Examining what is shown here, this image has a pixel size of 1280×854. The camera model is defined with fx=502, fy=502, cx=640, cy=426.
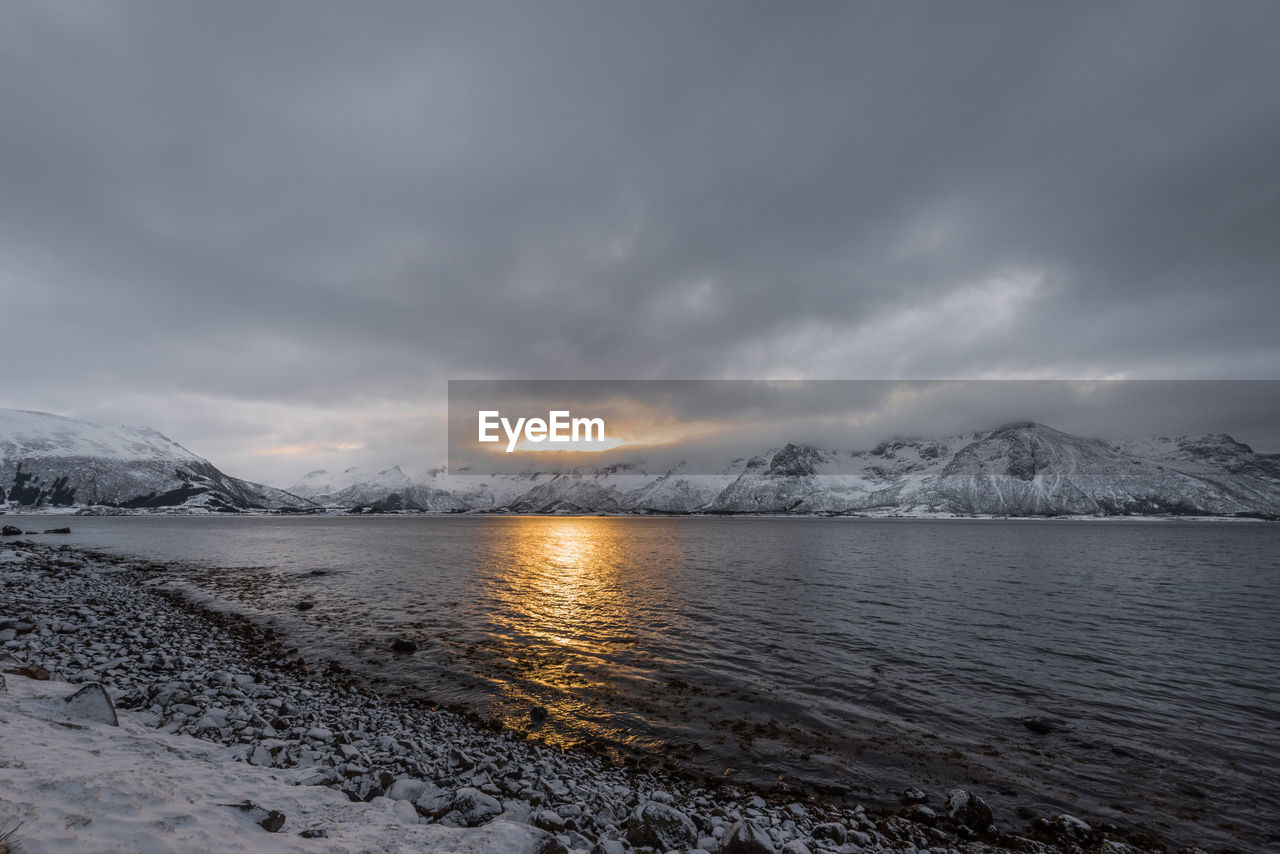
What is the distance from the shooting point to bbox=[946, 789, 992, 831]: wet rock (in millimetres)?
11789

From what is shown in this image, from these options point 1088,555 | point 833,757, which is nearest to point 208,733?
point 833,757

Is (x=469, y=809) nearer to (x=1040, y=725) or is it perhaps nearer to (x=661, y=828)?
(x=661, y=828)

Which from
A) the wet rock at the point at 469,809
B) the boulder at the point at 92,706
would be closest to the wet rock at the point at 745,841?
the wet rock at the point at 469,809

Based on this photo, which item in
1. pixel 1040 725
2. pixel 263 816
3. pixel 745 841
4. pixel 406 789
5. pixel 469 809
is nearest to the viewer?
pixel 263 816

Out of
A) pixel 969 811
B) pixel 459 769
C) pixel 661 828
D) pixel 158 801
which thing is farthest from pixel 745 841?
pixel 158 801

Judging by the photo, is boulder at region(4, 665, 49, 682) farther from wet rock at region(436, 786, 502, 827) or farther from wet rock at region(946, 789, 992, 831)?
wet rock at region(946, 789, 992, 831)

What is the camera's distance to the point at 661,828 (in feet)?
34.0

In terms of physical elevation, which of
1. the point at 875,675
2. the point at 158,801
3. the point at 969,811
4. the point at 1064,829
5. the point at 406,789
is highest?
the point at 158,801

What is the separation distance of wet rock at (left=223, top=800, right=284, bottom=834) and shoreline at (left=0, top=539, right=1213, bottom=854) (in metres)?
2.51

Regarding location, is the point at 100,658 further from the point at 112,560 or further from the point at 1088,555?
the point at 1088,555

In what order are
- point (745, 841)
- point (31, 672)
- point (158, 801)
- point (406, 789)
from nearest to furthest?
point (158, 801) < point (745, 841) < point (406, 789) < point (31, 672)

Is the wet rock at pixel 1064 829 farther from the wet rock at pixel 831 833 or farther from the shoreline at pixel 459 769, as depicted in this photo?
the wet rock at pixel 831 833

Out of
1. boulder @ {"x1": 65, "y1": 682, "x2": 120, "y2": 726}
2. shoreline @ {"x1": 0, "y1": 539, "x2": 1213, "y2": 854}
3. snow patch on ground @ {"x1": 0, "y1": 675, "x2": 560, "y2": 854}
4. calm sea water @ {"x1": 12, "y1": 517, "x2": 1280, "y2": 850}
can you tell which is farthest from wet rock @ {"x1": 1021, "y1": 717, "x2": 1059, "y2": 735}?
boulder @ {"x1": 65, "y1": 682, "x2": 120, "y2": 726}

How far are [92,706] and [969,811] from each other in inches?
839
